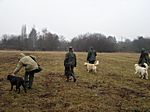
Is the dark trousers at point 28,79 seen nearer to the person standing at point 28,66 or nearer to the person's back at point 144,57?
the person standing at point 28,66

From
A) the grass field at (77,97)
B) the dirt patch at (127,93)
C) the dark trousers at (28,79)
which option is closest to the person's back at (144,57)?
the grass field at (77,97)

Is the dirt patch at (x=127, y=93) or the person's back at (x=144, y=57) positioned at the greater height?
the person's back at (x=144, y=57)

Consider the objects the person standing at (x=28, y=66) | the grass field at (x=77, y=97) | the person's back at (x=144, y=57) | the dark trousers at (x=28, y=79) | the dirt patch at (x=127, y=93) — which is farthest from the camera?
the person's back at (x=144, y=57)

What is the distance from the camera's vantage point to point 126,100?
1350 cm

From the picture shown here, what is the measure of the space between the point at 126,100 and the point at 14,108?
17.1ft

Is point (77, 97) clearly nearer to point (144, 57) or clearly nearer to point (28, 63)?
point (28, 63)

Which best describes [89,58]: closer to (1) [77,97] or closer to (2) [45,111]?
(1) [77,97]

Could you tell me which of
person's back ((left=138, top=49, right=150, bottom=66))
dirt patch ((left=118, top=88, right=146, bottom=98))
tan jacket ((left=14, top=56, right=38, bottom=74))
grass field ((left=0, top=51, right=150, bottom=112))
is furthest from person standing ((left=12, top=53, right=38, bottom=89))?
person's back ((left=138, top=49, right=150, bottom=66))

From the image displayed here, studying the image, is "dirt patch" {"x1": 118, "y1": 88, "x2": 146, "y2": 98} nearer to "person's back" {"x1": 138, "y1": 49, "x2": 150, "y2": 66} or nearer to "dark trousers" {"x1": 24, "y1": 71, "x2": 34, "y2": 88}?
"dark trousers" {"x1": 24, "y1": 71, "x2": 34, "y2": 88}

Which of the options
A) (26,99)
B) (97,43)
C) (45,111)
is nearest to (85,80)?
(26,99)

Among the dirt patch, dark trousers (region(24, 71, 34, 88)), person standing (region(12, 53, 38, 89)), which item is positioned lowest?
the dirt patch

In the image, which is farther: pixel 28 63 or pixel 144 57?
pixel 144 57

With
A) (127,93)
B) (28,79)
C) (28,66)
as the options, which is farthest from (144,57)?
(28,66)

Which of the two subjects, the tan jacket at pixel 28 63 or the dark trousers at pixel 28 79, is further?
the dark trousers at pixel 28 79
